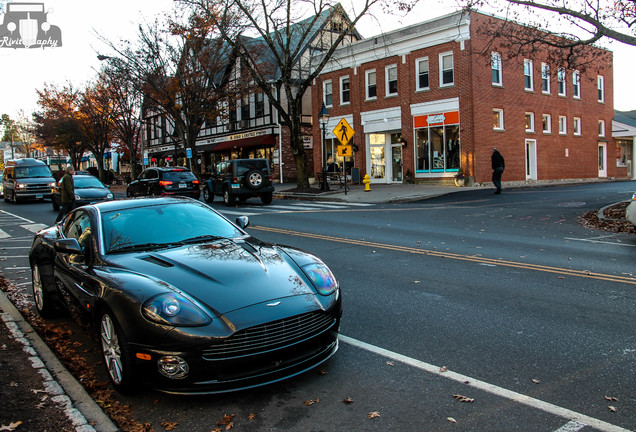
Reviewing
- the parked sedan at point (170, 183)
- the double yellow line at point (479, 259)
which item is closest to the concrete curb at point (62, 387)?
the double yellow line at point (479, 259)

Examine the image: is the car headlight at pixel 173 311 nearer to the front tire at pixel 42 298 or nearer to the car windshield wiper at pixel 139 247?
the car windshield wiper at pixel 139 247

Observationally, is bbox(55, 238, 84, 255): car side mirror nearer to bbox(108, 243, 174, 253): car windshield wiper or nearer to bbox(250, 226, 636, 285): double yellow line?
bbox(108, 243, 174, 253): car windshield wiper

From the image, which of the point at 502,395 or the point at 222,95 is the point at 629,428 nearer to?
the point at 502,395

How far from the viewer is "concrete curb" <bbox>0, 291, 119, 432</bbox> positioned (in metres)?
3.36

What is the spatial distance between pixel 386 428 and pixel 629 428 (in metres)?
1.45

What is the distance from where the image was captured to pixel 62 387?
391 centimetres

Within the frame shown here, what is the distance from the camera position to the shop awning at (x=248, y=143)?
130 feet

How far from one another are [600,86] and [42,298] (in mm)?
40072

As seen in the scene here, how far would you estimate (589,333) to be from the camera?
486 centimetres

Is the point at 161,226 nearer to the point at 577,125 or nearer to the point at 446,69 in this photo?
the point at 446,69

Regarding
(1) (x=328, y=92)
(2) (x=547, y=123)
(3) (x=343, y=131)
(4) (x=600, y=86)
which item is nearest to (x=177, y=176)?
(3) (x=343, y=131)

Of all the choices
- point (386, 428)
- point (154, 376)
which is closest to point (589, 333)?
point (386, 428)

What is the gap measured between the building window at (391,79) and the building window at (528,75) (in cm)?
752

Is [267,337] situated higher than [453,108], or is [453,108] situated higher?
[453,108]
